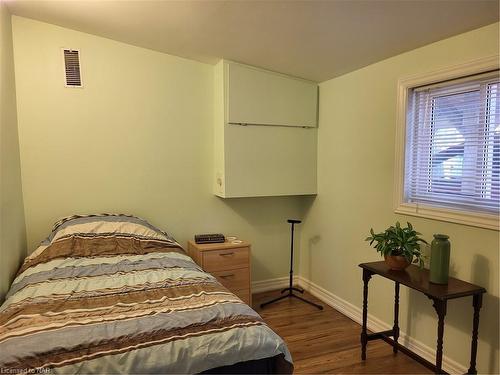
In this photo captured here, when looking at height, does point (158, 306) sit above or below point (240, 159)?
below

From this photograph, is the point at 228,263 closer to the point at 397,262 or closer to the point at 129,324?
the point at 397,262

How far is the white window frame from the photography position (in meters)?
2.02

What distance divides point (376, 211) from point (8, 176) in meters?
2.77

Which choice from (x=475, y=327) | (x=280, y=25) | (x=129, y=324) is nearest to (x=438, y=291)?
(x=475, y=327)

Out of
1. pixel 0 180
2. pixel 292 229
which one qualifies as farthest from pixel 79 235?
pixel 292 229

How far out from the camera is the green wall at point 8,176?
2.26 metres

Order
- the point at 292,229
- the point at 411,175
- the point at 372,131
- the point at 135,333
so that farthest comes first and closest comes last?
1. the point at 292,229
2. the point at 372,131
3. the point at 411,175
4. the point at 135,333

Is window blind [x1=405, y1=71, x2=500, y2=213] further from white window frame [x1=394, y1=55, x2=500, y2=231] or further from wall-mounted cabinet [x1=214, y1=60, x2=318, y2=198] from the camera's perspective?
wall-mounted cabinet [x1=214, y1=60, x2=318, y2=198]

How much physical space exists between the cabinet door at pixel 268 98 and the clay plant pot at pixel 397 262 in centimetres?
166

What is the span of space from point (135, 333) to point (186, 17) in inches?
80.2

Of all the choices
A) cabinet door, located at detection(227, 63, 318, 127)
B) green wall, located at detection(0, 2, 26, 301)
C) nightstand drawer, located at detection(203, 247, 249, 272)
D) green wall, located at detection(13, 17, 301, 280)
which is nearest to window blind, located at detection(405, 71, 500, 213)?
cabinet door, located at detection(227, 63, 318, 127)

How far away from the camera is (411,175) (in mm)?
2574

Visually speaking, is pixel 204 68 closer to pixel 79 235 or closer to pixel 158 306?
pixel 79 235

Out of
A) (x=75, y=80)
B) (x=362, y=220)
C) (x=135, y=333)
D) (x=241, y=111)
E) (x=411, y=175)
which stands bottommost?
(x=135, y=333)
